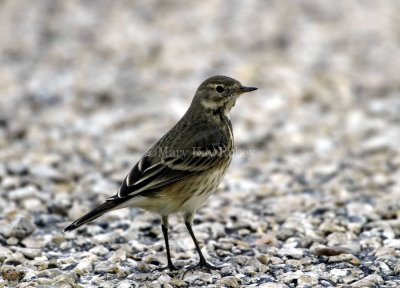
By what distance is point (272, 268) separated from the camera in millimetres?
7152

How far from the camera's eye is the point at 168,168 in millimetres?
7133

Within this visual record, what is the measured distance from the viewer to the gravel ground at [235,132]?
734 centimetres

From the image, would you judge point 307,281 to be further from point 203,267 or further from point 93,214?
point 93,214

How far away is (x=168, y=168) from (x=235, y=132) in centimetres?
477

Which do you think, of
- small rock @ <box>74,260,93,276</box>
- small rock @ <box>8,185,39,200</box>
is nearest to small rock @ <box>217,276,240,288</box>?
small rock @ <box>74,260,93,276</box>

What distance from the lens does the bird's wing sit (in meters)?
6.91

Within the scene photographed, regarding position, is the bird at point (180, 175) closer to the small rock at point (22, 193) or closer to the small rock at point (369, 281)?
the small rock at point (369, 281)

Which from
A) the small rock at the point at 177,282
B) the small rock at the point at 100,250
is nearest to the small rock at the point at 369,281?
the small rock at the point at 177,282

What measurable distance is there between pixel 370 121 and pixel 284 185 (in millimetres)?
2722

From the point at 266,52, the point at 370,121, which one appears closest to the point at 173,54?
the point at 266,52

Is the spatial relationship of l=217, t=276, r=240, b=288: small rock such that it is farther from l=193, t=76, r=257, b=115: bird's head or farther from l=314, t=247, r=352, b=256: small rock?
l=193, t=76, r=257, b=115: bird's head

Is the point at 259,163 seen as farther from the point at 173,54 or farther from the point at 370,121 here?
the point at 173,54

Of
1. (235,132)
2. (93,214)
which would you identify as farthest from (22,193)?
(235,132)

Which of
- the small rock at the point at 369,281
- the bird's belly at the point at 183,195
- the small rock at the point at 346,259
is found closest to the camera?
the small rock at the point at 369,281
